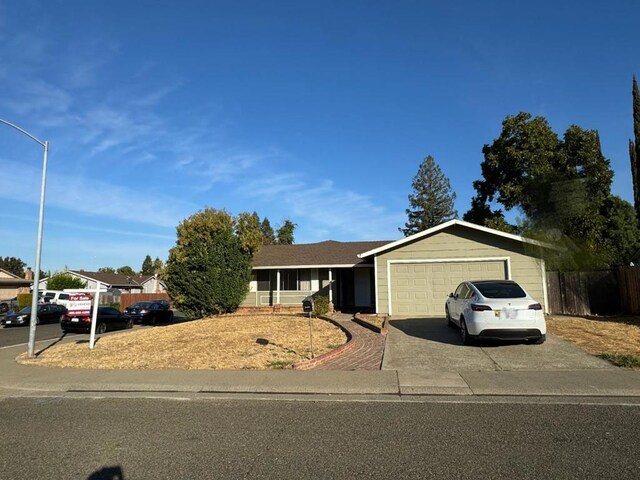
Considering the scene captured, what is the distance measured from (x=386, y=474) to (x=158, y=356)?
8674 mm

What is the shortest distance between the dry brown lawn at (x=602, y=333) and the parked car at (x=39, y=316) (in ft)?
83.6

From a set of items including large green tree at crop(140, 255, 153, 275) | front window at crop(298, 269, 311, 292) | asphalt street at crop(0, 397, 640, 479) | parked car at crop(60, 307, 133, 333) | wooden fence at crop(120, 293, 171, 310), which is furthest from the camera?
large green tree at crop(140, 255, 153, 275)

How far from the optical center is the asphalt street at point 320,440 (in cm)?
453

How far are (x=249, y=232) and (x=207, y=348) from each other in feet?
37.5

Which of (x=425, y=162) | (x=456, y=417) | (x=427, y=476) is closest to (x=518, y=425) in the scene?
(x=456, y=417)

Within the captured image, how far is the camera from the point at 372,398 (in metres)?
7.39

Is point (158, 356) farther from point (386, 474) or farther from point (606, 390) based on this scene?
point (606, 390)

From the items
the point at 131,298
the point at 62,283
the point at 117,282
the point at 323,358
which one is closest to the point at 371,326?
the point at 323,358

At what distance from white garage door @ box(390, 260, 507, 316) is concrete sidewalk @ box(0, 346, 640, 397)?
35.5 ft

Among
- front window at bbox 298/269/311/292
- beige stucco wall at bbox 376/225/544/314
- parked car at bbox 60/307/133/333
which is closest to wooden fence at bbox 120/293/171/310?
parked car at bbox 60/307/133/333

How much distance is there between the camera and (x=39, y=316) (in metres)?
29.2

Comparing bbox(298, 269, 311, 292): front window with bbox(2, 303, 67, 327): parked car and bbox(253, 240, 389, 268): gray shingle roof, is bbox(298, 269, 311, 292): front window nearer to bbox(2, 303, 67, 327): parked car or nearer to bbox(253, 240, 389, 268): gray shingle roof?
bbox(253, 240, 389, 268): gray shingle roof

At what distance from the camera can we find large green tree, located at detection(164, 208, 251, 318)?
21.9 metres

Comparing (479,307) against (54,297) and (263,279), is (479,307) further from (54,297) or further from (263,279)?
(54,297)
